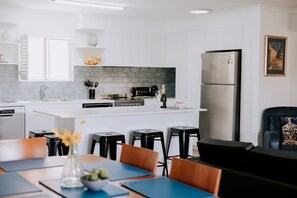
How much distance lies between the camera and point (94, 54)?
8094 mm

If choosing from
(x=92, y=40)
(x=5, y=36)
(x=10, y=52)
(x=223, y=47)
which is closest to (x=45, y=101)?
(x=10, y=52)

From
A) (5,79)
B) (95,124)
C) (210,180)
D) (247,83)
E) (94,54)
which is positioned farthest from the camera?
(94,54)

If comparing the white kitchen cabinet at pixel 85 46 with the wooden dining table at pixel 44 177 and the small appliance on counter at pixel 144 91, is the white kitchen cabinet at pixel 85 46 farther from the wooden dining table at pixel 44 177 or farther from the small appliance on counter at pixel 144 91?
the wooden dining table at pixel 44 177

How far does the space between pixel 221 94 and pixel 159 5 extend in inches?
70.9

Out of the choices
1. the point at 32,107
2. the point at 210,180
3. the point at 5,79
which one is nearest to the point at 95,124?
the point at 32,107

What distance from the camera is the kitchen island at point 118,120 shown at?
17.9 feet

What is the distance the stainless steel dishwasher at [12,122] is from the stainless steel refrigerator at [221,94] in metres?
3.09

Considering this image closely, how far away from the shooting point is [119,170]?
9.39 ft

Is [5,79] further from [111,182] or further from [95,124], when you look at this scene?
[111,182]

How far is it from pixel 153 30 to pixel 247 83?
8.27ft

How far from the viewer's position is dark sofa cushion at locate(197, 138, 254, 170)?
3477 millimetres

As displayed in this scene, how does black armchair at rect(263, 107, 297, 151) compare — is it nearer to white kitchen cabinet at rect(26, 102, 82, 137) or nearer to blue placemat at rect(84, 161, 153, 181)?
white kitchen cabinet at rect(26, 102, 82, 137)

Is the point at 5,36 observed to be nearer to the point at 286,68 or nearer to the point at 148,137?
the point at 148,137

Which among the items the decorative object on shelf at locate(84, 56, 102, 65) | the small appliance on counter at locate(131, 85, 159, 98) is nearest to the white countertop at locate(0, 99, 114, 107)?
the decorative object on shelf at locate(84, 56, 102, 65)
